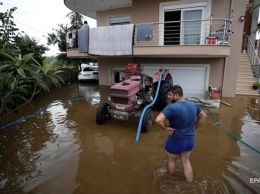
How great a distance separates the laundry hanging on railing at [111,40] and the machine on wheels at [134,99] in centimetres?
315

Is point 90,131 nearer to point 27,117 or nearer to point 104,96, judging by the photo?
point 27,117

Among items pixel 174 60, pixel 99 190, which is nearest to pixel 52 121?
pixel 99 190

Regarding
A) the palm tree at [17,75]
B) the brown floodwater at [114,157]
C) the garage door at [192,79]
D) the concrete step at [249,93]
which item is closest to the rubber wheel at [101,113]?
the brown floodwater at [114,157]

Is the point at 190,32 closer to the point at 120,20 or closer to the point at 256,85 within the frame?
the point at 256,85

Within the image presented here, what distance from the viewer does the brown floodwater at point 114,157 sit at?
11.2 ft

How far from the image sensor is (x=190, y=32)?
32.0ft

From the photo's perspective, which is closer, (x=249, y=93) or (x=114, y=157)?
(x=114, y=157)

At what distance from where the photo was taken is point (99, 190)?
3.30 metres

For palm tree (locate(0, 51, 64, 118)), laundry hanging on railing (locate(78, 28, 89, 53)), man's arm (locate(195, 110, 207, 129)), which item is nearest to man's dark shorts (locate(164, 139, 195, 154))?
man's arm (locate(195, 110, 207, 129))

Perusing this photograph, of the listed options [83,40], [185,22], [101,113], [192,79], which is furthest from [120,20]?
[101,113]

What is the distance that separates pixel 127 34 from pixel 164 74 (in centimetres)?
343

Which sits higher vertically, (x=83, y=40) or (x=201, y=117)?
(x=83, y=40)

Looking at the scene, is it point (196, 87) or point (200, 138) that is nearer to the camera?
point (200, 138)

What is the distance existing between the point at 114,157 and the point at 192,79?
25.1 feet
